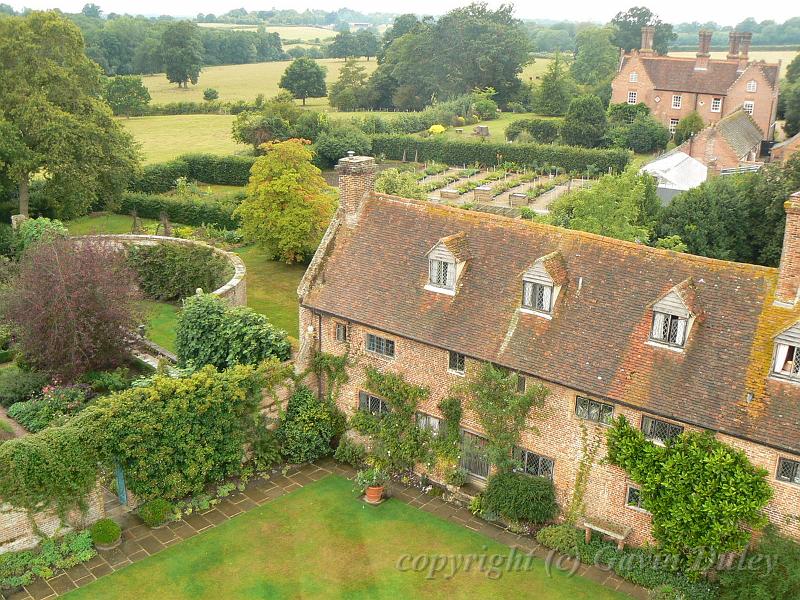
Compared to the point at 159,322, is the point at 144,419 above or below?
above

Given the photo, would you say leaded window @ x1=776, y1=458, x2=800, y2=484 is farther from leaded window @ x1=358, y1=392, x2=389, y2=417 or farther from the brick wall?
leaded window @ x1=358, y1=392, x2=389, y2=417

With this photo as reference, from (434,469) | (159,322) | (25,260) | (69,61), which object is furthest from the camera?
(69,61)

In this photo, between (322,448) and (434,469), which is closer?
(434,469)

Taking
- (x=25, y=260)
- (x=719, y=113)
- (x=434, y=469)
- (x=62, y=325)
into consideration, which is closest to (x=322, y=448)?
(x=434, y=469)

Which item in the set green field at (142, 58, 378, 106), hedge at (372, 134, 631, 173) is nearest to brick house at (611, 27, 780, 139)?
hedge at (372, 134, 631, 173)

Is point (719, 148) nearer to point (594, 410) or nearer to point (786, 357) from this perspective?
point (786, 357)

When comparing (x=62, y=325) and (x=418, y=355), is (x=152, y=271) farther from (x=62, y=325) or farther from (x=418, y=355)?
(x=418, y=355)

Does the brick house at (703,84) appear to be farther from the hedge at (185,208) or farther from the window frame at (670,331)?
the window frame at (670,331)

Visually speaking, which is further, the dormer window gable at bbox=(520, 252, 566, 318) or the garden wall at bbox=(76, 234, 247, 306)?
the garden wall at bbox=(76, 234, 247, 306)
